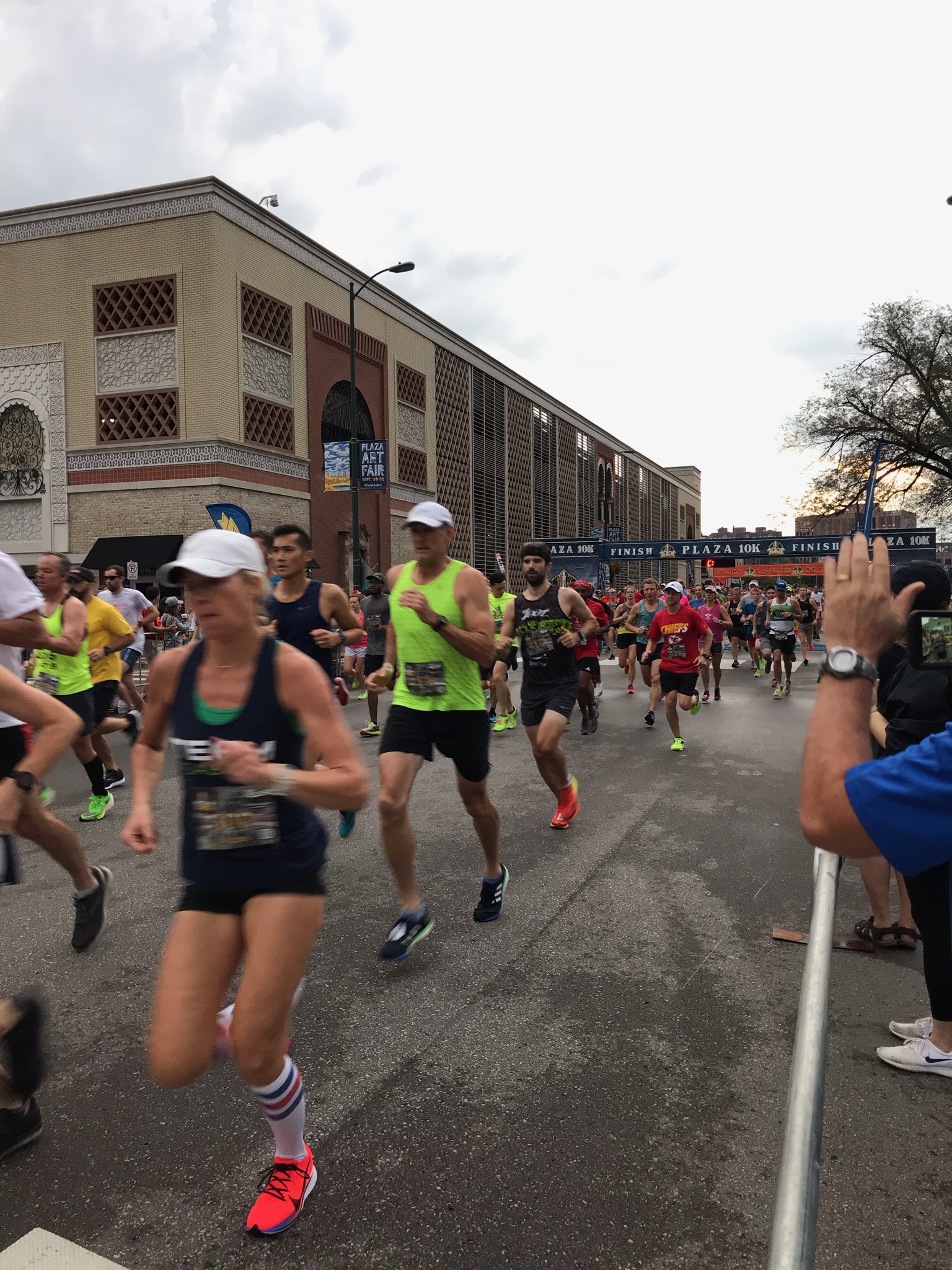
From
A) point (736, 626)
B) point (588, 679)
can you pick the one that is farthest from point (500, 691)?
point (736, 626)

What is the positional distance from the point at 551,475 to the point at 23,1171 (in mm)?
59642

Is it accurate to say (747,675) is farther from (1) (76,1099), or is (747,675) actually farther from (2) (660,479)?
(2) (660,479)

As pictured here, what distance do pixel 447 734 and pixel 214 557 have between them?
83.6 inches

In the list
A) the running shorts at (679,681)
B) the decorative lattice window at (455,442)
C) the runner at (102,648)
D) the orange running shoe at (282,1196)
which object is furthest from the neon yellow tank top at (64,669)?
the decorative lattice window at (455,442)

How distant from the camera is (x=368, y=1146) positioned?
2535 mm

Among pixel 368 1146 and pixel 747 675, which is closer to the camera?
pixel 368 1146

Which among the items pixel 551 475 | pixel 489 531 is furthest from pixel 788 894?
pixel 551 475

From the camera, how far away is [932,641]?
4.79 ft

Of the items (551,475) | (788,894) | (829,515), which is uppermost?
(551,475)

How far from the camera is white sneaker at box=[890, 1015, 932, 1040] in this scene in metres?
3.12

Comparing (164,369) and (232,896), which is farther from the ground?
(164,369)

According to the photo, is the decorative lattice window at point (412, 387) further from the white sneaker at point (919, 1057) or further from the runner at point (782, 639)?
the white sneaker at point (919, 1057)

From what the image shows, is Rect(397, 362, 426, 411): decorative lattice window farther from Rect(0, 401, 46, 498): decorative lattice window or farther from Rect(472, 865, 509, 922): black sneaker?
Rect(472, 865, 509, 922): black sneaker

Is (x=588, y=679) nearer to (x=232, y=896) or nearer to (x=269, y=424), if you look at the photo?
(x=232, y=896)
